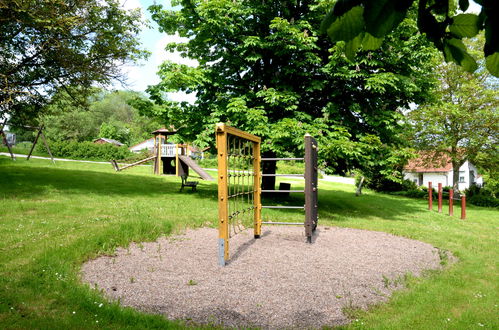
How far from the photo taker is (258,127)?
1131 cm

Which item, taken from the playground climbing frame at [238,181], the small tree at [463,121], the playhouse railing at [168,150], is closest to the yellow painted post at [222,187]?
the playground climbing frame at [238,181]

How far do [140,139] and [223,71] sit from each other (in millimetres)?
52712

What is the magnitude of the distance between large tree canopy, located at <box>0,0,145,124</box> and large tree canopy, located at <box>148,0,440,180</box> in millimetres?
2127

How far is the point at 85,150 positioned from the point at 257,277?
38.3m

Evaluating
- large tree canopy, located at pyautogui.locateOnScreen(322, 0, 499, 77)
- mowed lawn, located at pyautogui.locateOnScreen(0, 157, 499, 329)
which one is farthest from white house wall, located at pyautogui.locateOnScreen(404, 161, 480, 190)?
large tree canopy, located at pyautogui.locateOnScreen(322, 0, 499, 77)

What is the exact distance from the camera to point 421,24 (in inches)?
49.9

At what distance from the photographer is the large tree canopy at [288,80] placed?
11.4 m

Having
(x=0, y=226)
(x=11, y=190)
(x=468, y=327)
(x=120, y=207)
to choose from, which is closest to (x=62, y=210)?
(x=120, y=207)

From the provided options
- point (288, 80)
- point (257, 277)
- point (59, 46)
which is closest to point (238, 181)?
point (257, 277)

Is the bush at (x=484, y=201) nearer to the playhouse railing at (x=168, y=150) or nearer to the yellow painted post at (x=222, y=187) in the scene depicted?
the playhouse railing at (x=168, y=150)

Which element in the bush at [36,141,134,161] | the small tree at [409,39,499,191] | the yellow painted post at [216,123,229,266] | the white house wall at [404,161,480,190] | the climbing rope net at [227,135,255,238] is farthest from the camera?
the white house wall at [404,161,480,190]

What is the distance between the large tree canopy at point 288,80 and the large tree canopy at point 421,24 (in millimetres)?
9356

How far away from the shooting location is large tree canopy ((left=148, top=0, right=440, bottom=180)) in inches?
449

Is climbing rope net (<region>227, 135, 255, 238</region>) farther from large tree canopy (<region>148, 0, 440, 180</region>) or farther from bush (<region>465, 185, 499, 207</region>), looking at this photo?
bush (<region>465, 185, 499, 207</region>)
